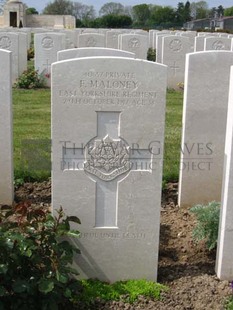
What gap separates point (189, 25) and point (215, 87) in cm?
6549

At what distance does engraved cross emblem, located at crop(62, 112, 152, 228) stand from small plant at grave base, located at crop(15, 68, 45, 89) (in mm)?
9252

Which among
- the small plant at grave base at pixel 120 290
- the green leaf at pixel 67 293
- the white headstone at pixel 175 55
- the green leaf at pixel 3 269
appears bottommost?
the small plant at grave base at pixel 120 290

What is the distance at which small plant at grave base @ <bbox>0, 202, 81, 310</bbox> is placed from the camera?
2936 mm

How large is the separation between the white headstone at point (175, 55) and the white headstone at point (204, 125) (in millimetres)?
7833

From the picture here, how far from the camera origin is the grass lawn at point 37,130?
19.0 feet

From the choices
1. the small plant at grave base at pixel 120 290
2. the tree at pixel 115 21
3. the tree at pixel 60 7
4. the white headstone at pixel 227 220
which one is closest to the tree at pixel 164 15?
the tree at pixel 60 7

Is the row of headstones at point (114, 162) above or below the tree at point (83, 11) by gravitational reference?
below

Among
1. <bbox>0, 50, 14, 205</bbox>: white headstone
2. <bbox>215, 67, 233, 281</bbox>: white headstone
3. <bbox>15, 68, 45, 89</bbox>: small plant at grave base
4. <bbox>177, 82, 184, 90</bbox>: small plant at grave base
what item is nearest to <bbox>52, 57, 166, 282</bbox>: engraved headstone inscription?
<bbox>215, 67, 233, 281</bbox>: white headstone

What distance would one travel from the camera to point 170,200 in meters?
5.26

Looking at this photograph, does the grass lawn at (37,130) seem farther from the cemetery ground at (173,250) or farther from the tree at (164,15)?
the tree at (164,15)

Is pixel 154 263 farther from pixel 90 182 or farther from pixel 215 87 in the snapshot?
pixel 215 87

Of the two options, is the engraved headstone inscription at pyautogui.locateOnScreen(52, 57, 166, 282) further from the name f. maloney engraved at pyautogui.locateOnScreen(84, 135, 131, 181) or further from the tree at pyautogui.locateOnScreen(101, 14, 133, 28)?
the tree at pyautogui.locateOnScreen(101, 14, 133, 28)

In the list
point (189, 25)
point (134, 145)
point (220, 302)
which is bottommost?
point (220, 302)

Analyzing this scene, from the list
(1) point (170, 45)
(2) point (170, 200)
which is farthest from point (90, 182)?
(1) point (170, 45)
